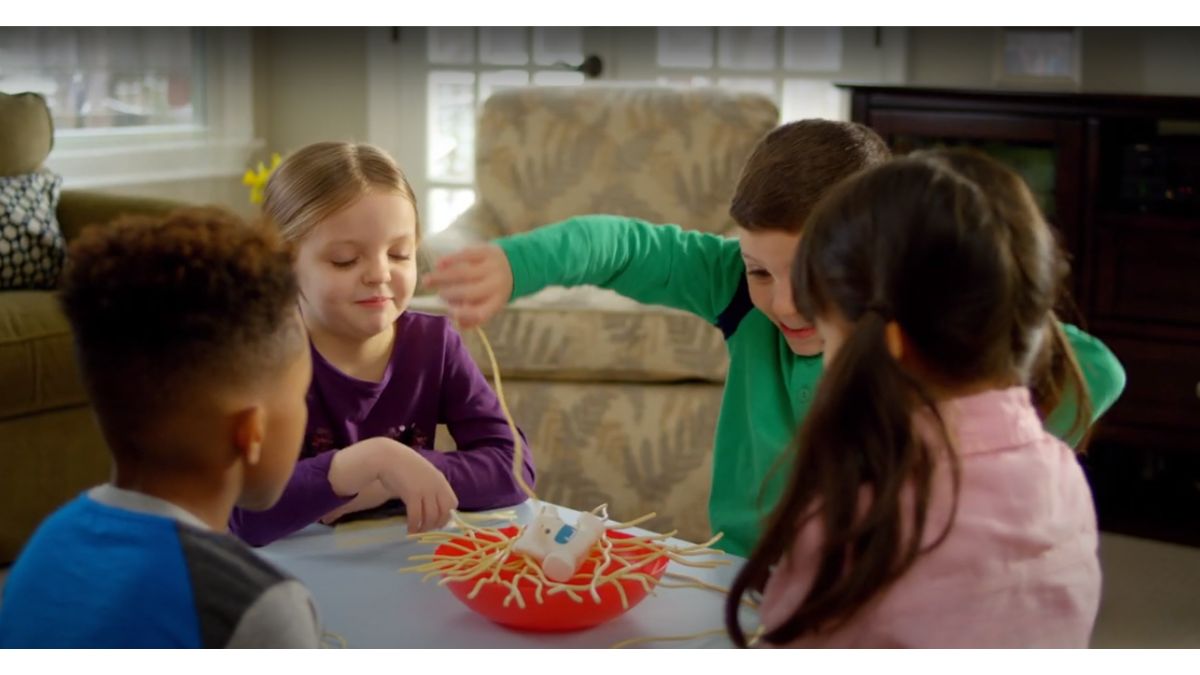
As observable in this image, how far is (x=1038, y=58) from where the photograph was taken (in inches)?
131

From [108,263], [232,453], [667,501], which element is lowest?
[667,501]

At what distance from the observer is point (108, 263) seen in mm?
812

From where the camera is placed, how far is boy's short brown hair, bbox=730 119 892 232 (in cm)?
121

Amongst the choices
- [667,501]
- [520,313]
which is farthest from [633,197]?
[667,501]

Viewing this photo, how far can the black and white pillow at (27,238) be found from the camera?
8.56 feet

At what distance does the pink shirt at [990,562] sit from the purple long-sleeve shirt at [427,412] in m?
0.48

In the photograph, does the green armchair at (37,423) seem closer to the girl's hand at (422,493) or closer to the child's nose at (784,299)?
the girl's hand at (422,493)

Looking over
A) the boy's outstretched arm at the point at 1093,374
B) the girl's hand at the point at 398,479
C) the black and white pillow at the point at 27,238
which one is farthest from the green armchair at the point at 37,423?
the boy's outstretched arm at the point at 1093,374

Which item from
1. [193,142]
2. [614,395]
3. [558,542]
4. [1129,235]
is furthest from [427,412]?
[193,142]

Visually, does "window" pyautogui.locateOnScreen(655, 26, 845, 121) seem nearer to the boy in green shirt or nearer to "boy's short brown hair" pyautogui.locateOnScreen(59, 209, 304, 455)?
the boy in green shirt

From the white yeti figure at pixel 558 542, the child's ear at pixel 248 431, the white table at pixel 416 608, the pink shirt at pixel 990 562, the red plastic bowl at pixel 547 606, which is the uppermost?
the child's ear at pixel 248 431

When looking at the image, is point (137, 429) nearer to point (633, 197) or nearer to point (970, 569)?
point (970, 569)

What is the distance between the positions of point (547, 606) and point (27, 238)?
6.54 feet

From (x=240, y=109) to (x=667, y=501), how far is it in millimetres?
2056
